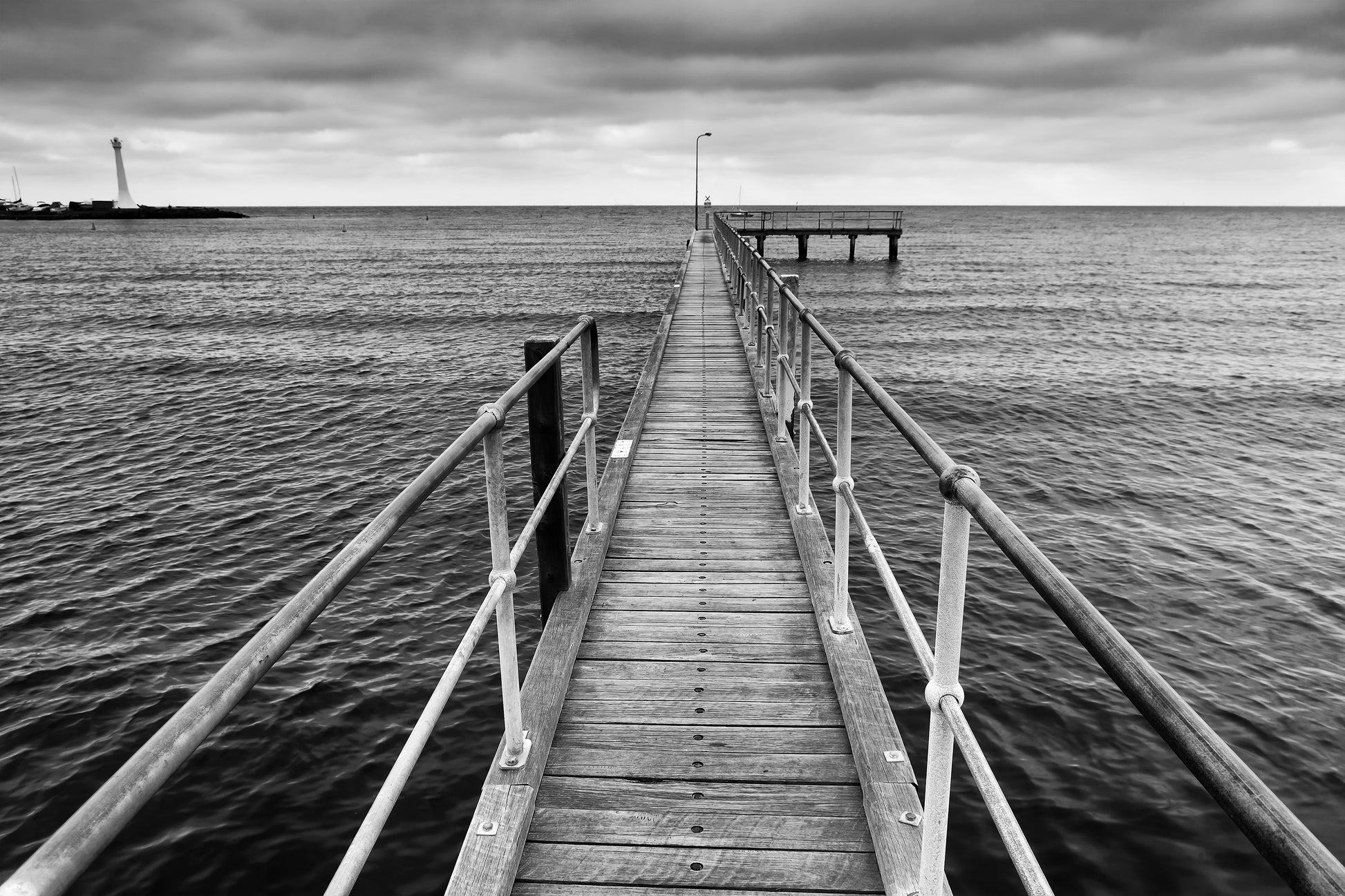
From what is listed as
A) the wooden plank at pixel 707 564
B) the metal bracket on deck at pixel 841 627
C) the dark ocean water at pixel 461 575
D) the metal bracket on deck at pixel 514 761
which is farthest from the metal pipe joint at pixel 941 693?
the dark ocean water at pixel 461 575

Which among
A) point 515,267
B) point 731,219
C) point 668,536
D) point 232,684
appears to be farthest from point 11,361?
point 731,219

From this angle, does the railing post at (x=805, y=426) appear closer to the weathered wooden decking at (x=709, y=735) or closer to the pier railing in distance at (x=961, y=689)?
the weathered wooden decking at (x=709, y=735)

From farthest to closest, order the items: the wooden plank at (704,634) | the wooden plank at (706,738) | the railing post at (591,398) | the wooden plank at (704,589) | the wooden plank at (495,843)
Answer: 1. the railing post at (591,398)
2. the wooden plank at (704,589)
3. the wooden plank at (704,634)
4. the wooden plank at (706,738)
5. the wooden plank at (495,843)

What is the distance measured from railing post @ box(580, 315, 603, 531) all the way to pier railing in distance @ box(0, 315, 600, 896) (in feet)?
2.56

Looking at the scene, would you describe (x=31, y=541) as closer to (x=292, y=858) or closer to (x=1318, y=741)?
(x=292, y=858)

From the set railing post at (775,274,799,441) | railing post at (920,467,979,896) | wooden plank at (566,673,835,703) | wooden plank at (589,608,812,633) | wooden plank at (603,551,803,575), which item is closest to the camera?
railing post at (920,467,979,896)

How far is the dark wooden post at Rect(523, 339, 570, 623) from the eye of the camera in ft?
13.5

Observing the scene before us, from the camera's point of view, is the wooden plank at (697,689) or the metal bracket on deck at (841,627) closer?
the wooden plank at (697,689)

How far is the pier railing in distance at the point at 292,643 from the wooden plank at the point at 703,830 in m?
0.29

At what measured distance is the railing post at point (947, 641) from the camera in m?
2.10

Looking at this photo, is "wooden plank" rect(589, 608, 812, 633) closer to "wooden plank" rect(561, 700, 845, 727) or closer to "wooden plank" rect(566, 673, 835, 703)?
"wooden plank" rect(566, 673, 835, 703)

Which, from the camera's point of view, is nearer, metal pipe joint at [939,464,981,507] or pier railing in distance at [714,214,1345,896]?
pier railing in distance at [714,214,1345,896]

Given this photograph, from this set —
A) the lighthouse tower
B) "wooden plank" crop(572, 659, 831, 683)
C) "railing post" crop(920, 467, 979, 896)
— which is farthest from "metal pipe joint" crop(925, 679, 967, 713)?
the lighthouse tower

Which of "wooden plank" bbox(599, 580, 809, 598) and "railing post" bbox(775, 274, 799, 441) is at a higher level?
"railing post" bbox(775, 274, 799, 441)
